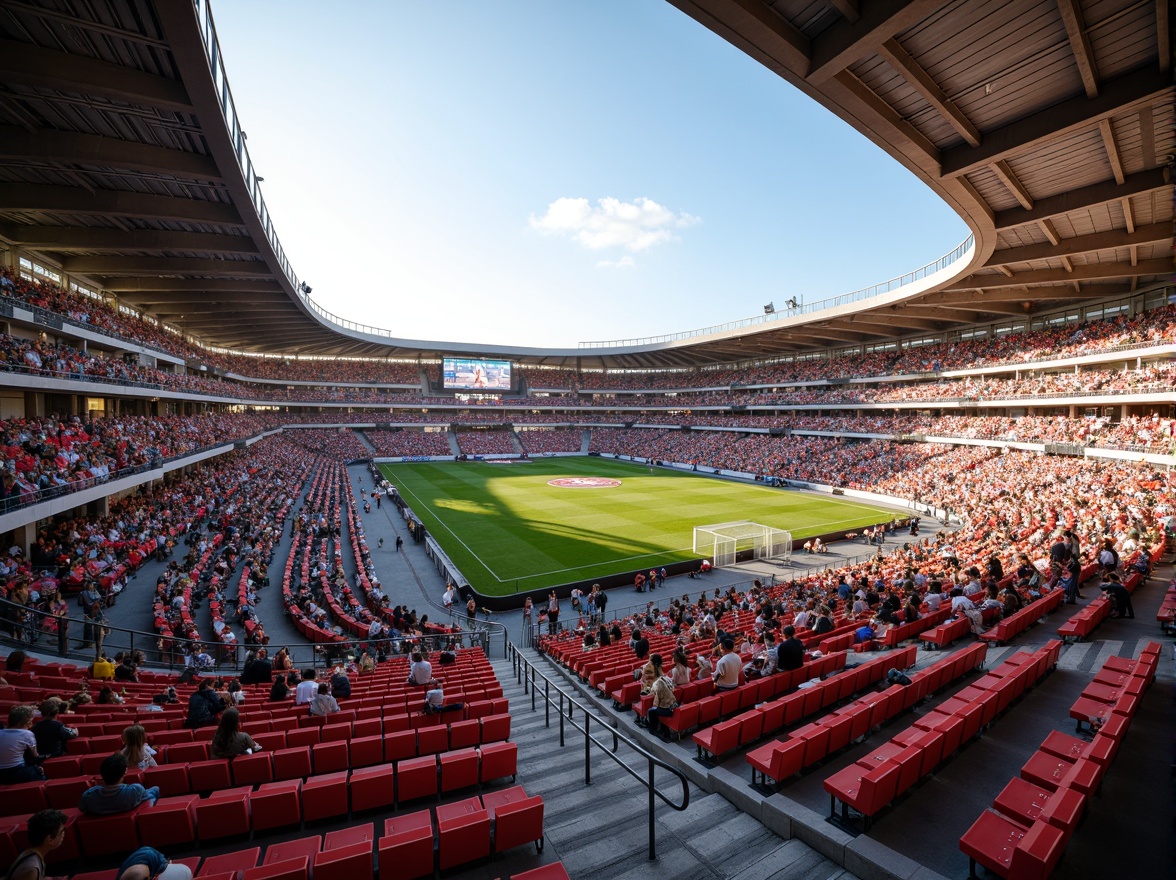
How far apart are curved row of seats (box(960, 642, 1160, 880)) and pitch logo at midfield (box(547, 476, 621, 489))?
40.9m

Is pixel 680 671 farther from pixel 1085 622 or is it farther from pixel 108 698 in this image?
pixel 108 698

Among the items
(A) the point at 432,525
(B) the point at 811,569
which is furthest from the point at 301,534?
(B) the point at 811,569

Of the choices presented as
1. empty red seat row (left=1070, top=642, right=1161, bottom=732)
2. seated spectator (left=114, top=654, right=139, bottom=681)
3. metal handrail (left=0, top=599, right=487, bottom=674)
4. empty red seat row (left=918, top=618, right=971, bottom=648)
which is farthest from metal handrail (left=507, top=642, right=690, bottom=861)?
seated spectator (left=114, top=654, right=139, bottom=681)

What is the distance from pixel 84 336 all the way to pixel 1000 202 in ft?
118

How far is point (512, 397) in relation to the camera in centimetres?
7794

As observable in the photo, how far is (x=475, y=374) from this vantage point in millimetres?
70250

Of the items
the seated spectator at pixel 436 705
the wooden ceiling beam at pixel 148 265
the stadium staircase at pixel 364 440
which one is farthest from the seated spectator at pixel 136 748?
the stadium staircase at pixel 364 440

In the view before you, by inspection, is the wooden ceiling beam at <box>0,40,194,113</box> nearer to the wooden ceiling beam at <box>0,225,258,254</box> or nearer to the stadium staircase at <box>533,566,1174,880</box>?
the wooden ceiling beam at <box>0,225,258,254</box>

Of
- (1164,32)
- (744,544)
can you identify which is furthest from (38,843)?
(744,544)

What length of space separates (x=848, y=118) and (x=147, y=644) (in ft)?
68.9

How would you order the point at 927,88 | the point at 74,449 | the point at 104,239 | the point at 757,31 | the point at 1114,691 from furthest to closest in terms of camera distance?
the point at 104,239
the point at 74,449
the point at 927,88
the point at 757,31
the point at 1114,691

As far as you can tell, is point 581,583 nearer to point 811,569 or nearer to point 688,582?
point 688,582

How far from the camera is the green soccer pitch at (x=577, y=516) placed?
24938 mm

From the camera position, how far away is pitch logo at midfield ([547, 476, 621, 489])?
4675 centimetres
